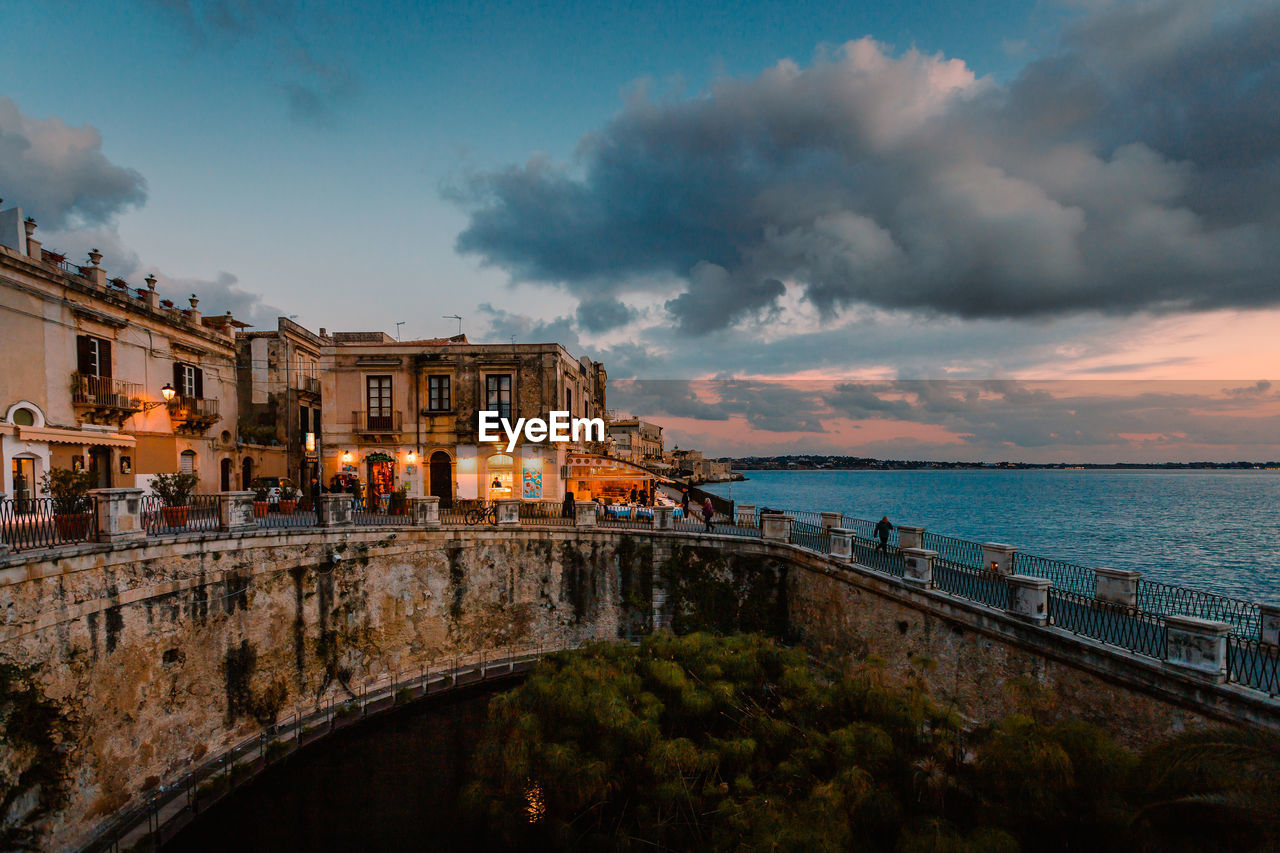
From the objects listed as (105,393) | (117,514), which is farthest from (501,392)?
(117,514)

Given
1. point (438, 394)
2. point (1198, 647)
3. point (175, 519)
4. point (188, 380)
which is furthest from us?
point (438, 394)

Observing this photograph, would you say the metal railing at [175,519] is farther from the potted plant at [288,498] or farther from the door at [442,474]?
the door at [442,474]

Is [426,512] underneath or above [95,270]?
underneath

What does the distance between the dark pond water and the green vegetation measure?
1.23m

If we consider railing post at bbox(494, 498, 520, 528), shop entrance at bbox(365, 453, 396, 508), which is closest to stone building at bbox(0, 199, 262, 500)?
shop entrance at bbox(365, 453, 396, 508)

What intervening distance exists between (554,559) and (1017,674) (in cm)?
1339

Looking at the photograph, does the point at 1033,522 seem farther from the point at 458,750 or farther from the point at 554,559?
the point at 458,750

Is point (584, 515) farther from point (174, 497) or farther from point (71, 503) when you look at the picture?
point (71, 503)

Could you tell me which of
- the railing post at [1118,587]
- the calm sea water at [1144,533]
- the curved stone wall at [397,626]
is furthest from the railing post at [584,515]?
the calm sea water at [1144,533]

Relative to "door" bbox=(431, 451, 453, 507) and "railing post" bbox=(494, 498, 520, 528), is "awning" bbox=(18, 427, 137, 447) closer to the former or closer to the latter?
"door" bbox=(431, 451, 453, 507)

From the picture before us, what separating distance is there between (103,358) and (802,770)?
24.4 meters

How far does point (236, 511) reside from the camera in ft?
46.2

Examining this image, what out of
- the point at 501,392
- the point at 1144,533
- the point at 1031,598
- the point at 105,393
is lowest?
the point at 1144,533

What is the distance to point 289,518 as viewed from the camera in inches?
690
